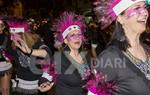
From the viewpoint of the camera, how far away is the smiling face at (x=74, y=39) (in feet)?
17.3

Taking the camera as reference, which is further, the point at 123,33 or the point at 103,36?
the point at 103,36

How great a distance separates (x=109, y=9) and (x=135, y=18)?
282mm

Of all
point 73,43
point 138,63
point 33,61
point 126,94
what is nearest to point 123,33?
point 138,63

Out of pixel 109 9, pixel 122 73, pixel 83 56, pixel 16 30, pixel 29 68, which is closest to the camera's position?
pixel 122 73

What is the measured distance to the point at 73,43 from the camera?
5.30 meters

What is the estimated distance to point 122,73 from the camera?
3027mm

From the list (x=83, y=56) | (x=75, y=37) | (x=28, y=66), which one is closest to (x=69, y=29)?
(x=75, y=37)

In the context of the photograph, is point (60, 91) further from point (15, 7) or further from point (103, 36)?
point (15, 7)

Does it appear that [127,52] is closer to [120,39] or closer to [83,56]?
[120,39]

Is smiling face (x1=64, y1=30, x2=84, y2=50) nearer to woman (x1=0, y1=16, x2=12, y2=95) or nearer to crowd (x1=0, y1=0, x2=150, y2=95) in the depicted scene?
crowd (x1=0, y1=0, x2=150, y2=95)

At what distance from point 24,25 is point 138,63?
12.1ft

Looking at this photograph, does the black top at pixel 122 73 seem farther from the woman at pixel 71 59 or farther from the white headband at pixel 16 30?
the white headband at pixel 16 30

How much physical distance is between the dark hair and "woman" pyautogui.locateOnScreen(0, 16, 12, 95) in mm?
4032

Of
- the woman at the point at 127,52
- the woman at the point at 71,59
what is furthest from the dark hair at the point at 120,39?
the woman at the point at 71,59
